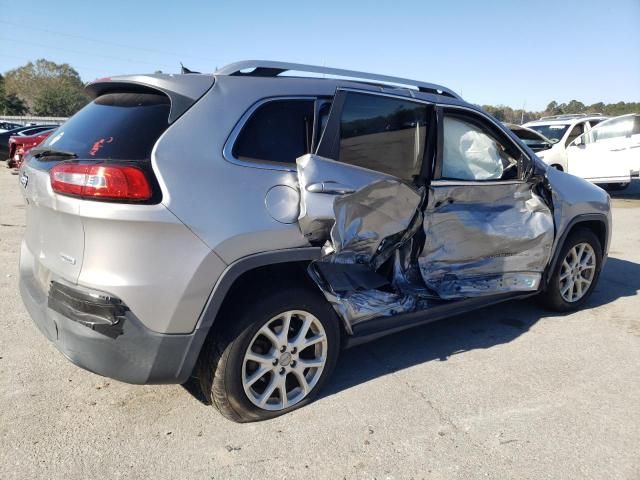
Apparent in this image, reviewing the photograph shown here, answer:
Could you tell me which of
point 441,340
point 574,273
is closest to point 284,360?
point 441,340

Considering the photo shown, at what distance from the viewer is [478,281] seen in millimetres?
3865

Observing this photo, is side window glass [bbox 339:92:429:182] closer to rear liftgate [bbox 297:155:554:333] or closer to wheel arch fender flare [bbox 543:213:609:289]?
rear liftgate [bbox 297:155:554:333]

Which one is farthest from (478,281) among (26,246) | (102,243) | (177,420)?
(26,246)

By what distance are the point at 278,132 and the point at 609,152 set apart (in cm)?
1166

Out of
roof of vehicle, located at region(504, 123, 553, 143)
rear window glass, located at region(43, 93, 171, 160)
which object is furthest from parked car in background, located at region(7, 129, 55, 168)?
rear window glass, located at region(43, 93, 171, 160)

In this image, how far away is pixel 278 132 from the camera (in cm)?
282

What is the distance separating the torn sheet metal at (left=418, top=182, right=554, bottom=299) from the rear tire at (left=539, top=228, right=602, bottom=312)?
0.38 m

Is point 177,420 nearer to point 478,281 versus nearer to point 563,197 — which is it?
point 478,281

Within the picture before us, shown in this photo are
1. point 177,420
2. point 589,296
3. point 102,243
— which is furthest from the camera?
point 589,296

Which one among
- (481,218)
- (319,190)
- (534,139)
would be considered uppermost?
(534,139)

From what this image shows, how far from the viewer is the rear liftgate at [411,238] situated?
288 cm

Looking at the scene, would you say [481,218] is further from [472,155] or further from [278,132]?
[278,132]

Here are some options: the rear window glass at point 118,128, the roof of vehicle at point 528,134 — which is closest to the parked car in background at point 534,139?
the roof of vehicle at point 528,134

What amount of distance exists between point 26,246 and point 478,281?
3.12 metres
